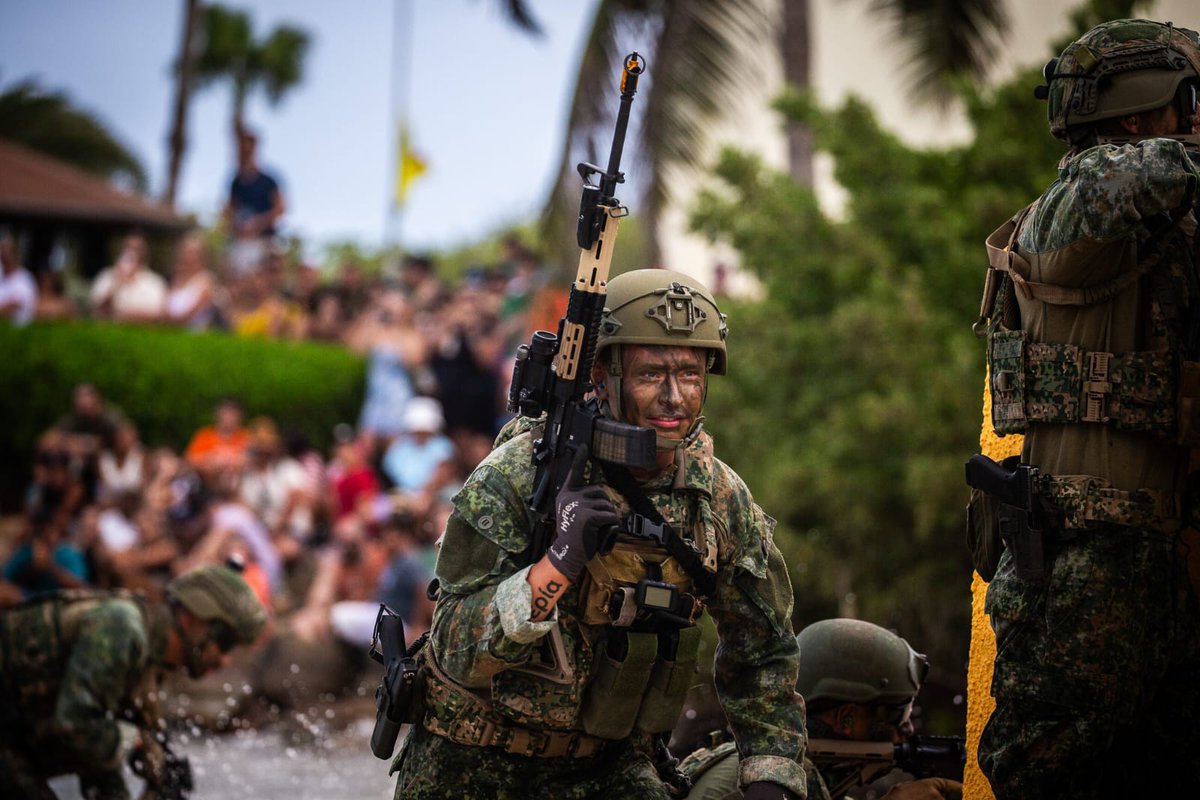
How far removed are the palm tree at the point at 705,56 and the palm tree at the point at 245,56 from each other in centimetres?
3393

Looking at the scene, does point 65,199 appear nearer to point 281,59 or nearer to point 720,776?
point 720,776

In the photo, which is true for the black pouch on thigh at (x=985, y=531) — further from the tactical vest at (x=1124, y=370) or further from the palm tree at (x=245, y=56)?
the palm tree at (x=245, y=56)

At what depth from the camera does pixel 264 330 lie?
711 inches

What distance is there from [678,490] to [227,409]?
11359mm

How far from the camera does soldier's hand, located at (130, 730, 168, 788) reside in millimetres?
6812

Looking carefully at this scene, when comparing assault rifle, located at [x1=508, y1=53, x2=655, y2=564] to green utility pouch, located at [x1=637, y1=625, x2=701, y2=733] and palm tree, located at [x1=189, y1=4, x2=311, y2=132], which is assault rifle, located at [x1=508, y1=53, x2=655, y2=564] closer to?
green utility pouch, located at [x1=637, y1=625, x2=701, y2=733]

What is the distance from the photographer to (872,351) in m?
11.6

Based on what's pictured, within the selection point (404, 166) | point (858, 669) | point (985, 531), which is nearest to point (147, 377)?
point (404, 166)

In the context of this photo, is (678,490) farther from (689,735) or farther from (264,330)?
(264,330)

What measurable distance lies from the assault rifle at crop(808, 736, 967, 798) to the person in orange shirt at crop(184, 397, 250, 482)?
9238 millimetres

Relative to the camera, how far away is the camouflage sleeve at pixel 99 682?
6566mm

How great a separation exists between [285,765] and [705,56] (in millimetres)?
9243

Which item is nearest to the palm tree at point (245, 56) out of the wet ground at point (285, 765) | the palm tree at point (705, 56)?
the palm tree at point (705, 56)

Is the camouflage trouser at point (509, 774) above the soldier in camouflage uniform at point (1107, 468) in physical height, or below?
below
